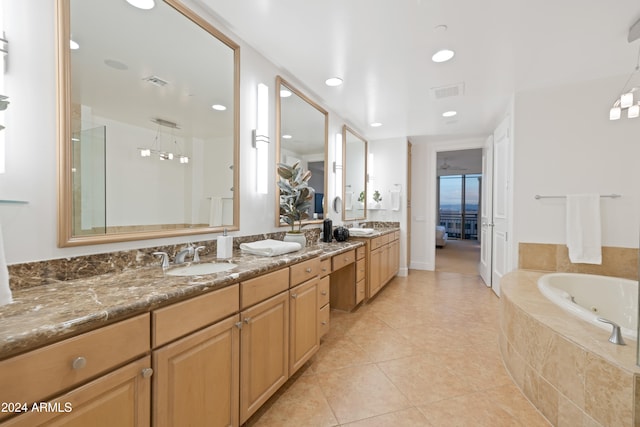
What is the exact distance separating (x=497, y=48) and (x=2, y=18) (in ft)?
9.62

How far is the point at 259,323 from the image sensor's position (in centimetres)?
141

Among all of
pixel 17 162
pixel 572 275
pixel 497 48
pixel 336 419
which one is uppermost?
pixel 497 48

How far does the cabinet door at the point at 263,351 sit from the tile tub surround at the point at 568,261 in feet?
9.32

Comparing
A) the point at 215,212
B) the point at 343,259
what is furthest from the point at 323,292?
the point at 215,212

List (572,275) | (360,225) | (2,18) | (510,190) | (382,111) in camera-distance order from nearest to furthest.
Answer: (2,18)
(572,275)
(510,190)
(382,111)
(360,225)

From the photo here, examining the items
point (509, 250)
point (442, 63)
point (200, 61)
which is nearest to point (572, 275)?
point (509, 250)

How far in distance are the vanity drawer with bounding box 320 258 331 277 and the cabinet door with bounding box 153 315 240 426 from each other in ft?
3.06

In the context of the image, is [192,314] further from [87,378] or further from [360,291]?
[360,291]

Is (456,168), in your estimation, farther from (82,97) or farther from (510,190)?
(82,97)

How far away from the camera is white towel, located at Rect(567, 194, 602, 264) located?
2562mm

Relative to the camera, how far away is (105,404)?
2.59 ft

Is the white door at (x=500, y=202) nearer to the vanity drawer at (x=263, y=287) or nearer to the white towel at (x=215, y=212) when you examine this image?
the vanity drawer at (x=263, y=287)

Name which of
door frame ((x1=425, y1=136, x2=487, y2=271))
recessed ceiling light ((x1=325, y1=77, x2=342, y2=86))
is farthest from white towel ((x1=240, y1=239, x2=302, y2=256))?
door frame ((x1=425, y1=136, x2=487, y2=271))

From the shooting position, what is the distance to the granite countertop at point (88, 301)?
0.65 meters
